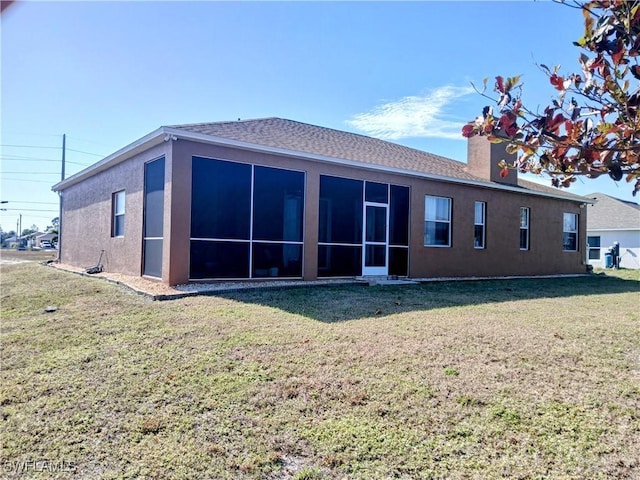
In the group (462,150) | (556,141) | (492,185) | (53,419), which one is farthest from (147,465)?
(462,150)

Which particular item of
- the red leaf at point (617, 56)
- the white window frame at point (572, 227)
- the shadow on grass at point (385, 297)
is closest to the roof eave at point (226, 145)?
the white window frame at point (572, 227)

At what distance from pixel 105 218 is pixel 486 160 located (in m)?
13.8

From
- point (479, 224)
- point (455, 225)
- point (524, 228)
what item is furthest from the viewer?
point (524, 228)

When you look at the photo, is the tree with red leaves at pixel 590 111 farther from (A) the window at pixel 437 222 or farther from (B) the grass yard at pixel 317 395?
(A) the window at pixel 437 222

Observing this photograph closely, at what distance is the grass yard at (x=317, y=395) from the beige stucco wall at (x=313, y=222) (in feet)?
11.5

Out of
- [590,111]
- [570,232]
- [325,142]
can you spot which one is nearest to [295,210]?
[325,142]

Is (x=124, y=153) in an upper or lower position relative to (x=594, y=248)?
upper

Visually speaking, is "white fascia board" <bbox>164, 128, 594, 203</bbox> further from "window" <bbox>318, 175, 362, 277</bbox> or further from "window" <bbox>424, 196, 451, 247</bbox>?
"window" <bbox>424, 196, 451, 247</bbox>

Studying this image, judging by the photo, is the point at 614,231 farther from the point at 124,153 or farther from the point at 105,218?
the point at 105,218

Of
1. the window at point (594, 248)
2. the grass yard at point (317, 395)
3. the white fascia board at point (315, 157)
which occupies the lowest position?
the grass yard at point (317, 395)

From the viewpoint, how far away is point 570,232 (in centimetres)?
1905

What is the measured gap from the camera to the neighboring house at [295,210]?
396 inches

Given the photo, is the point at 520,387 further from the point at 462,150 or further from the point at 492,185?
the point at 462,150

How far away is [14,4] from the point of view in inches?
55.2
